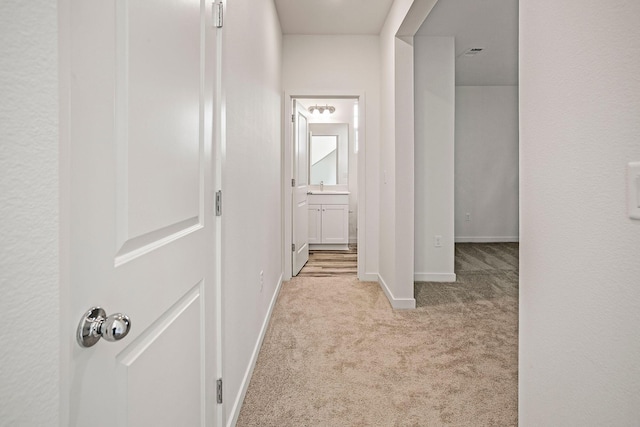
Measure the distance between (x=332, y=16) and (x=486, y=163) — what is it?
13.5 feet

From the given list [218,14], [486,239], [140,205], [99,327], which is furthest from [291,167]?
[486,239]

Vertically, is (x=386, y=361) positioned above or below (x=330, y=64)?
below

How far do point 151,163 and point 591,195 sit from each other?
0.96m

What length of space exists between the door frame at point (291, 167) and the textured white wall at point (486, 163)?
306 cm

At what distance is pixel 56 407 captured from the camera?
551 mm

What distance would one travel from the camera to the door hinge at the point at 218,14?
1432mm

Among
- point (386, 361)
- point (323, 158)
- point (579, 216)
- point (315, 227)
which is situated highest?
point (323, 158)

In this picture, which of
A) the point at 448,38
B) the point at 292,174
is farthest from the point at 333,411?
the point at 448,38

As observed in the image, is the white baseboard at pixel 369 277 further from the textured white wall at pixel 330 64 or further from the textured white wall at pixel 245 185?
the textured white wall at pixel 245 185

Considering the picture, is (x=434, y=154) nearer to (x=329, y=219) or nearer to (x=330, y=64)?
(x=330, y=64)

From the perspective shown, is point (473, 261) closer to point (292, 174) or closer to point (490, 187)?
point (490, 187)

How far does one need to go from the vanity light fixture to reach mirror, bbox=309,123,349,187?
211 millimetres

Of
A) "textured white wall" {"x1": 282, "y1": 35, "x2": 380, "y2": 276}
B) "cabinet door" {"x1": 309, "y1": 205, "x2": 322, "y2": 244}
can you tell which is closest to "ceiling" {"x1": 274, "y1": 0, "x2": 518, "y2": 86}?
"textured white wall" {"x1": 282, "y1": 35, "x2": 380, "y2": 276}

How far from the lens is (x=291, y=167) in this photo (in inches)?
176
